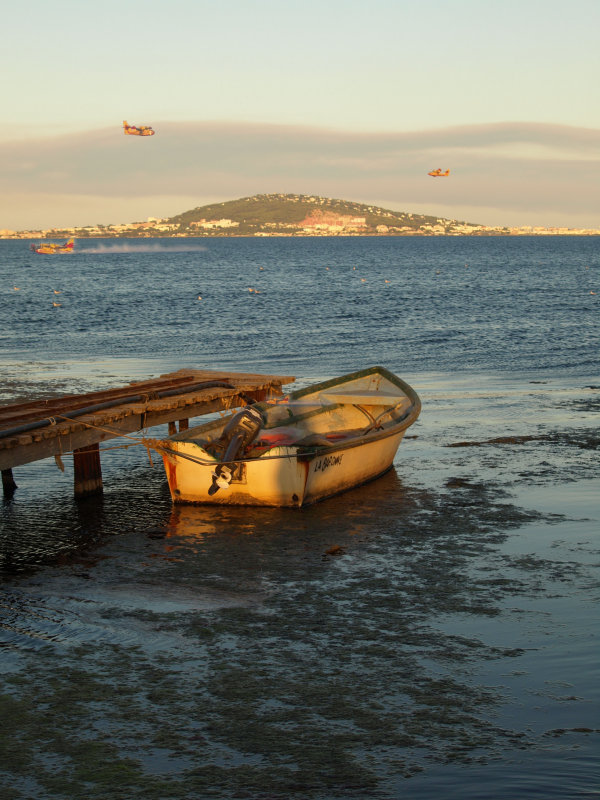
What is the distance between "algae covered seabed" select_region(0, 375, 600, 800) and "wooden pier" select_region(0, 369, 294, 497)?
34.1 inches

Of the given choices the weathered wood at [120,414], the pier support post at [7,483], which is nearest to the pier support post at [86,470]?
the weathered wood at [120,414]

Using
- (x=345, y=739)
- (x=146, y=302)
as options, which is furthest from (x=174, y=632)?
(x=146, y=302)

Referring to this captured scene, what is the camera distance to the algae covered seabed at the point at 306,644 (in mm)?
6488

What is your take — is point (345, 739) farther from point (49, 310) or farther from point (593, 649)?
point (49, 310)

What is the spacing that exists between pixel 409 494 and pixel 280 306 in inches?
1782

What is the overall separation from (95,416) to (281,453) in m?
2.93

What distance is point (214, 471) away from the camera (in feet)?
44.7

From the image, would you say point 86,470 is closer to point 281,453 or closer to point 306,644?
point 281,453

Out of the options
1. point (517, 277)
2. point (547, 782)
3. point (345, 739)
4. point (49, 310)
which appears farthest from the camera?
point (517, 277)

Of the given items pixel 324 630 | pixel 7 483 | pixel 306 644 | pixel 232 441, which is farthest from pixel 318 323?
pixel 306 644

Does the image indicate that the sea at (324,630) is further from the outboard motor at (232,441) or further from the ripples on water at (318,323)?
the ripples on water at (318,323)

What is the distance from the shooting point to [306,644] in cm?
862

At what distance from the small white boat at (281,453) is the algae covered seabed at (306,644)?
0.35 m

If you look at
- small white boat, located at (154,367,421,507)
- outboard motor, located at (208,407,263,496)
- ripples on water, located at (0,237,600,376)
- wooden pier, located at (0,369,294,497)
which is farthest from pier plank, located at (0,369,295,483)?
ripples on water, located at (0,237,600,376)
